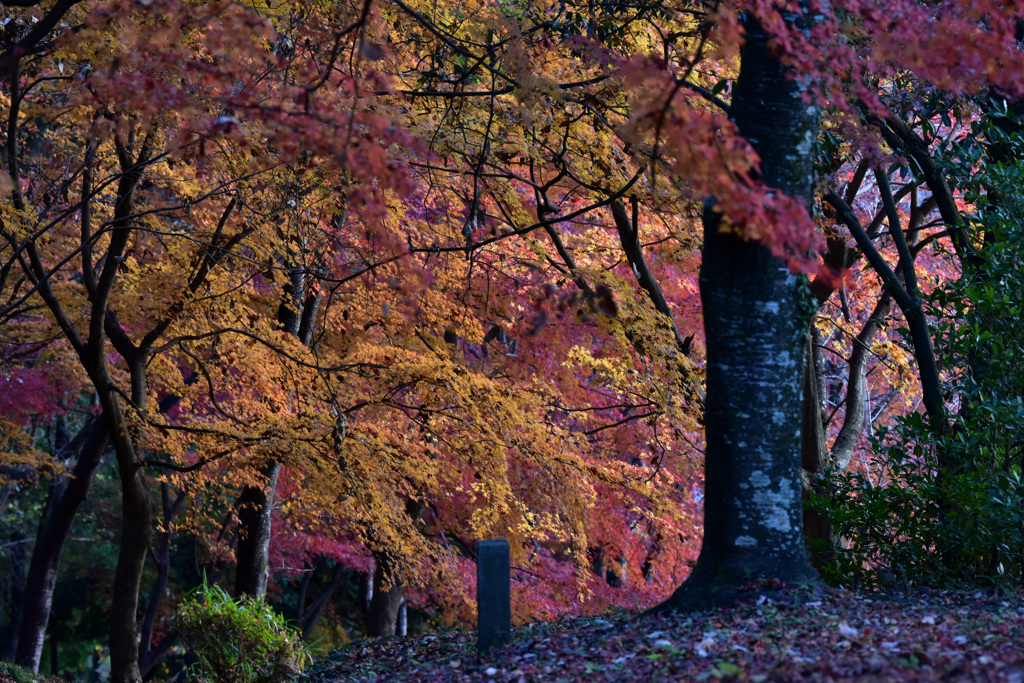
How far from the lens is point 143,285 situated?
372 inches

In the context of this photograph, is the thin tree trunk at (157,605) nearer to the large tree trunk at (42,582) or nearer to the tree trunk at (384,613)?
the large tree trunk at (42,582)

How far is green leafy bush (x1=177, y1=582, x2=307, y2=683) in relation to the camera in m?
6.54

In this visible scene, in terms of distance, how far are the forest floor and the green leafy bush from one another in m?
1.33

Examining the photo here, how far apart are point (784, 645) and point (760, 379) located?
4.60ft

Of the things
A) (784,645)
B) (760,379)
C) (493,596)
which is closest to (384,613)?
(493,596)

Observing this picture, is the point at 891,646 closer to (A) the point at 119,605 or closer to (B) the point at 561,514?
(B) the point at 561,514

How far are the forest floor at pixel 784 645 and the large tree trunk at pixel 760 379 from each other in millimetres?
222

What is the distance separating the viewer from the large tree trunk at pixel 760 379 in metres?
4.41

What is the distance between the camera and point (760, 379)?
4453 mm

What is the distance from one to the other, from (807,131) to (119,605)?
29.1ft

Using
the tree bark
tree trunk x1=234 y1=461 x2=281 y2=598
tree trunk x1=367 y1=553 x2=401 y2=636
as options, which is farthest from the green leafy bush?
tree trunk x1=367 y1=553 x2=401 y2=636

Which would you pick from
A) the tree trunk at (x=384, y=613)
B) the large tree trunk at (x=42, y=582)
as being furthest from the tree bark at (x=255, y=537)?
the tree trunk at (x=384, y=613)

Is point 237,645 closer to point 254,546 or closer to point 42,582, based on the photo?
point 254,546

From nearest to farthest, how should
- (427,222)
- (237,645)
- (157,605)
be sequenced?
(237,645)
(427,222)
(157,605)
